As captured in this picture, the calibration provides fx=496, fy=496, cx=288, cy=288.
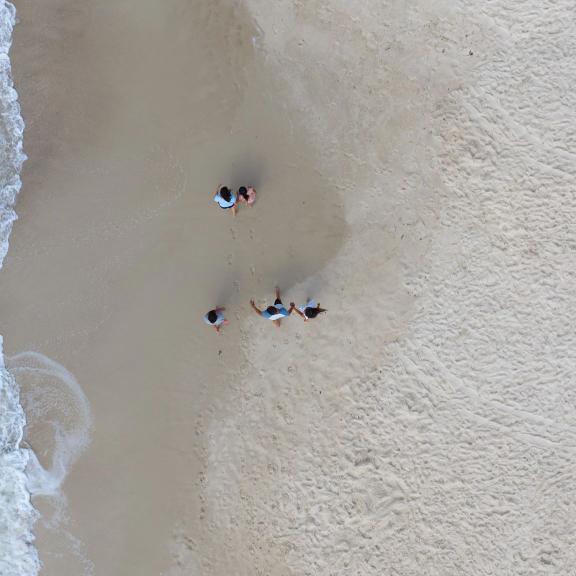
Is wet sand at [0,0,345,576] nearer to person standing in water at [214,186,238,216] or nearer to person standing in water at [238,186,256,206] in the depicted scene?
person standing in water at [238,186,256,206]

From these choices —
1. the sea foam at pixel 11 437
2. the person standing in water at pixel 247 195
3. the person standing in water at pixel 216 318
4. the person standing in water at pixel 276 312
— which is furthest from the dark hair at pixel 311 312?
the sea foam at pixel 11 437

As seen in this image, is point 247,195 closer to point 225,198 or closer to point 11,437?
point 225,198

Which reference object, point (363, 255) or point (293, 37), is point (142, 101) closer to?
point (293, 37)

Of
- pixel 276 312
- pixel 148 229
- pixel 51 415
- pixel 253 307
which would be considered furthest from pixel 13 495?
pixel 276 312

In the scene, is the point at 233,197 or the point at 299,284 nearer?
the point at 233,197

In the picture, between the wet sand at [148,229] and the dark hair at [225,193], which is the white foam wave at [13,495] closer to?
the wet sand at [148,229]

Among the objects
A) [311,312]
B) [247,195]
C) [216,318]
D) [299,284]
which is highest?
[247,195]
